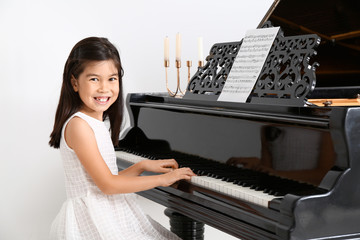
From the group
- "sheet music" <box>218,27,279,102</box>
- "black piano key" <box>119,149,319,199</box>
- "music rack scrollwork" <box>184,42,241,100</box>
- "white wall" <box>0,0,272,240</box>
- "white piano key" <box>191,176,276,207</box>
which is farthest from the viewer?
"white wall" <box>0,0,272,240</box>

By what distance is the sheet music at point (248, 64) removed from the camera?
8.57 ft

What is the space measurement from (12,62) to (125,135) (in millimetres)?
1671

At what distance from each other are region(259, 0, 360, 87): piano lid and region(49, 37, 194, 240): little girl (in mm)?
1303

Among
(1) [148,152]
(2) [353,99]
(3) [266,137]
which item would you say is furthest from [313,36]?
(1) [148,152]

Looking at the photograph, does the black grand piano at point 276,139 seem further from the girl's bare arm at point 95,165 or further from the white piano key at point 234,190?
the girl's bare arm at point 95,165

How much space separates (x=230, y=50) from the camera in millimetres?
2861

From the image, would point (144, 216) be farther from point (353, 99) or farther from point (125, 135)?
point (353, 99)

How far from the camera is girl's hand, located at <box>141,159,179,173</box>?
8.69 ft

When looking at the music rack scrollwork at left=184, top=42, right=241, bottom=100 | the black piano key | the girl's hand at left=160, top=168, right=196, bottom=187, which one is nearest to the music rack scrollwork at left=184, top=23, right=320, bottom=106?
the music rack scrollwork at left=184, top=42, right=241, bottom=100

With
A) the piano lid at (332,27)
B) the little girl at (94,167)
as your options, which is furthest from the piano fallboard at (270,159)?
the piano lid at (332,27)

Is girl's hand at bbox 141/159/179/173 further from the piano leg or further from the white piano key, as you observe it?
the piano leg

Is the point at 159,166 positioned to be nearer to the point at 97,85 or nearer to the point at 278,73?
the point at 97,85

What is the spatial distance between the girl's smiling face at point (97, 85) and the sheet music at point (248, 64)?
0.60 metres

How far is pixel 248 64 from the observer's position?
8.78 feet
